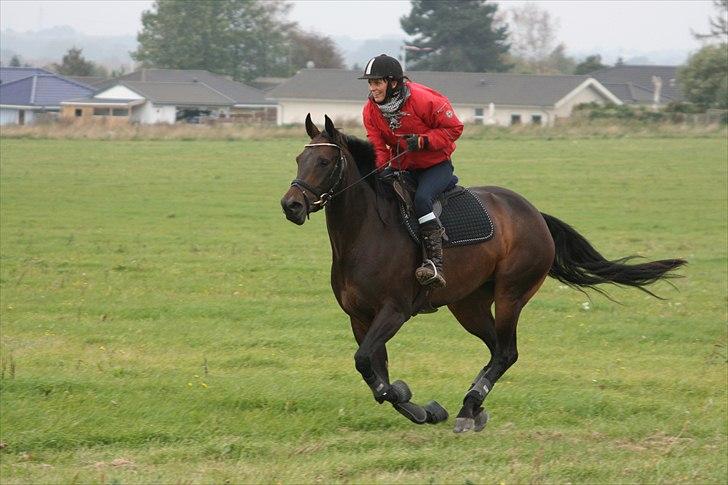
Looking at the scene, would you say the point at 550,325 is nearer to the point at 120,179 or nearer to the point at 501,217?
the point at 501,217

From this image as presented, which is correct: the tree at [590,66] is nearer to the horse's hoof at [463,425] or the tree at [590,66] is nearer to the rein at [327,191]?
the horse's hoof at [463,425]

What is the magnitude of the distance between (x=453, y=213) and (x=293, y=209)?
6.77 feet

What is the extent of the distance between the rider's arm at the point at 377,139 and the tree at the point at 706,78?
66.2 meters

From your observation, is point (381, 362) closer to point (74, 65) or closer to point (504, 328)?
point (504, 328)

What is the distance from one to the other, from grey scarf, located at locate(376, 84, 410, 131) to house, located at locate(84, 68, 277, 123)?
7865cm

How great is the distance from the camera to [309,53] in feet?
410

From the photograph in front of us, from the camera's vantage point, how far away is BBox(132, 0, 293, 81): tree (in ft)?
359

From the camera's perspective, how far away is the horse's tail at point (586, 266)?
11039 mm

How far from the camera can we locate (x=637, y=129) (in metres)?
58.4

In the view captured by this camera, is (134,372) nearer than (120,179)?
Yes

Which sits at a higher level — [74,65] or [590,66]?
[590,66]

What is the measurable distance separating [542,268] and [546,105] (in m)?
70.9

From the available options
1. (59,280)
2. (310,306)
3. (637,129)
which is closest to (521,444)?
(310,306)

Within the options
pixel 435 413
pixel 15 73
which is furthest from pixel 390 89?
pixel 15 73
